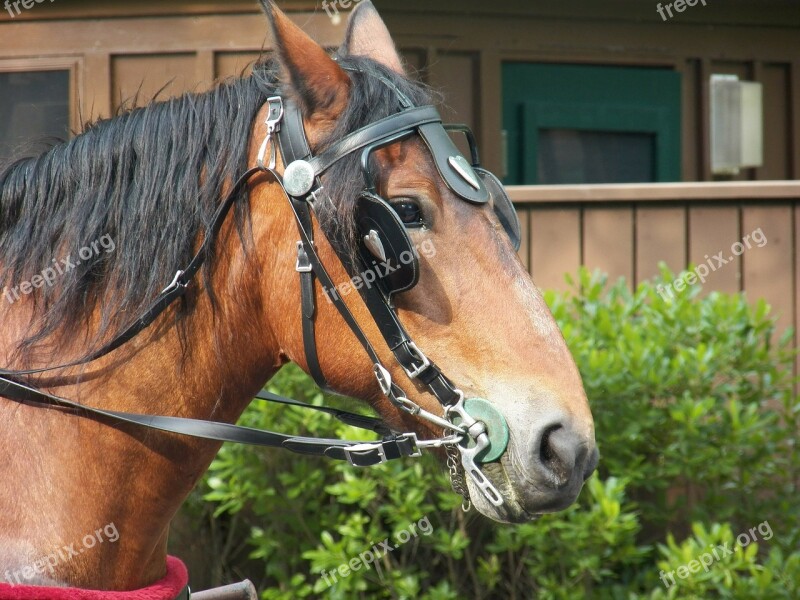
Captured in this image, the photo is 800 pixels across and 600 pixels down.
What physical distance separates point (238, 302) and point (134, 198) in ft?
1.06

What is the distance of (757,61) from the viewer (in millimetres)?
6184

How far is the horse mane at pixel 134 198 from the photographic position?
1.82 meters

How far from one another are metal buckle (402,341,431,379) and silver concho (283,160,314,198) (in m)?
0.39

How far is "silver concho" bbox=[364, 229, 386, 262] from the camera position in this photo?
68.1 inches

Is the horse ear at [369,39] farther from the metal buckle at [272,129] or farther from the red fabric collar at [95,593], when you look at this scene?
the red fabric collar at [95,593]

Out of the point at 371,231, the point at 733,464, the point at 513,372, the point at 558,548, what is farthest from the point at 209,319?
the point at 733,464

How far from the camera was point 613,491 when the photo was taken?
3469 mm

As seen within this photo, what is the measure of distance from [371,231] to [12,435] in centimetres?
87

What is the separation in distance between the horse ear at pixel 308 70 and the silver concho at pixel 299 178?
14 cm

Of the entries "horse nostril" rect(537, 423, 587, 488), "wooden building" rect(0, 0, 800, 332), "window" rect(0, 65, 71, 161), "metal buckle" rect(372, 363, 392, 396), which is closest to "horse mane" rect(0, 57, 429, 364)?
"metal buckle" rect(372, 363, 392, 396)

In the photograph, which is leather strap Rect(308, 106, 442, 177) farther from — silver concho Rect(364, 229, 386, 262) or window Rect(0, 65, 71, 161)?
window Rect(0, 65, 71, 161)

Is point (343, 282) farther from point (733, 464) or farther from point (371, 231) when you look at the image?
point (733, 464)

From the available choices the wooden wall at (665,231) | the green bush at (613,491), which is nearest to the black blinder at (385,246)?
the green bush at (613,491)

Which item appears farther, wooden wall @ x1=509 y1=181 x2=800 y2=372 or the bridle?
wooden wall @ x1=509 y1=181 x2=800 y2=372
